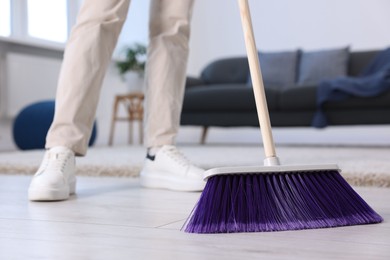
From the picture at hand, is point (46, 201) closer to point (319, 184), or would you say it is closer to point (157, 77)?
point (157, 77)

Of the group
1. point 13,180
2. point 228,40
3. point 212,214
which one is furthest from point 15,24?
point 212,214

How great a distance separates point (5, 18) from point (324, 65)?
91.1 inches

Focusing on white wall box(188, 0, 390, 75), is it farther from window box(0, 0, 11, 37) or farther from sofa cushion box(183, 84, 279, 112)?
window box(0, 0, 11, 37)

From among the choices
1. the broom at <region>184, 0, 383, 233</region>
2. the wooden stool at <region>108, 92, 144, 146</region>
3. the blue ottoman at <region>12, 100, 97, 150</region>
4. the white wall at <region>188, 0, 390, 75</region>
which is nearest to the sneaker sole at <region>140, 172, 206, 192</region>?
the broom at <region>184, 0, 383, 233</region>

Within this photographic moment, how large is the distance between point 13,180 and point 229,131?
359 centimetres

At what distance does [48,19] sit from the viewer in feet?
14.9

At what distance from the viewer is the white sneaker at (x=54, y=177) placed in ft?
3.88

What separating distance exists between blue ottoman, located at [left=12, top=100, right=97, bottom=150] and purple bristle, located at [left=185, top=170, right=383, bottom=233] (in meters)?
2.70

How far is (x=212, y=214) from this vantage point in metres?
0.80

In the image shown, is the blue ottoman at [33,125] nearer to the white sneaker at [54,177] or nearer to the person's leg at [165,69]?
the person's leg at [165,69]

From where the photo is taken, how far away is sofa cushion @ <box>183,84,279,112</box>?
362 centimetres

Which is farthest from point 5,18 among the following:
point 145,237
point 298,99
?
point 145,237

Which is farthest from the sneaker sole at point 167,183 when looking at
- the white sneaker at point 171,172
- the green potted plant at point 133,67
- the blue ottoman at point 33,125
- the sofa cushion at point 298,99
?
the green potted plant at point 133,67

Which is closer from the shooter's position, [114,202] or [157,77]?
[114,202]
